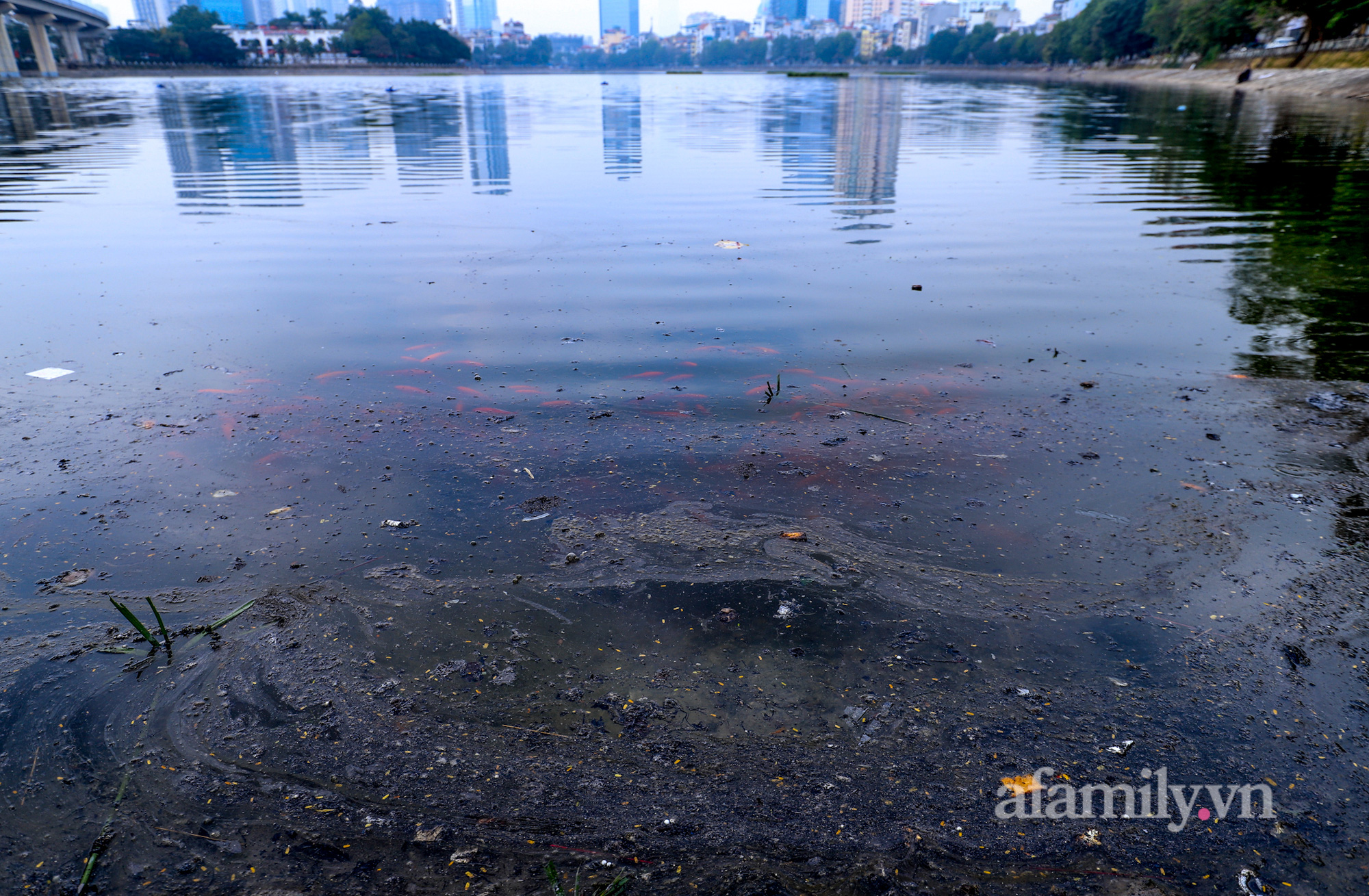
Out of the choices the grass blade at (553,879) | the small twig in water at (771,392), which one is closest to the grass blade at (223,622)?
the grass blade at (553,879)

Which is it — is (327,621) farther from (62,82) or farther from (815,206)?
(62,82)

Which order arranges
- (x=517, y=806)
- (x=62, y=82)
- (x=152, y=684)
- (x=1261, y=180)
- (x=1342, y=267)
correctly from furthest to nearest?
(x=62, y=82) < (x=1261, y=180) < (x=1342, y=267) < (x=152, y=684) < (x=517, y=806)

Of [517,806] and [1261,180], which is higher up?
[1261,180]

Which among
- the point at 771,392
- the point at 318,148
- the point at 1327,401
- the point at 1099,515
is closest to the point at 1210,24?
the point at 318,148

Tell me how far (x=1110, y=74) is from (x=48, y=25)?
136910mm

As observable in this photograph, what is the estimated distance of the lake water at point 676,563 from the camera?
8.13 feet

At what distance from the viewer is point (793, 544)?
13.2 feet

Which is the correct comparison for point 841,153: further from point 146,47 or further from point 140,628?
point 146,47

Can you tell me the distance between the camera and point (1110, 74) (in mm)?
94875

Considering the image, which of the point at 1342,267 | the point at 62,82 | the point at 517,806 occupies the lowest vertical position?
the point at 517,806

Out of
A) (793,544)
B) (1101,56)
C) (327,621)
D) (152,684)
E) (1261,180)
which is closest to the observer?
(152,684)

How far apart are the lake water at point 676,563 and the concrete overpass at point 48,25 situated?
109 metres

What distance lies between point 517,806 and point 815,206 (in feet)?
41.7

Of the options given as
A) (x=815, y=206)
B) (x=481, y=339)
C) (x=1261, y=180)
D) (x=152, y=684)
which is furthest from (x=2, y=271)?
(x=1261, y=180)
